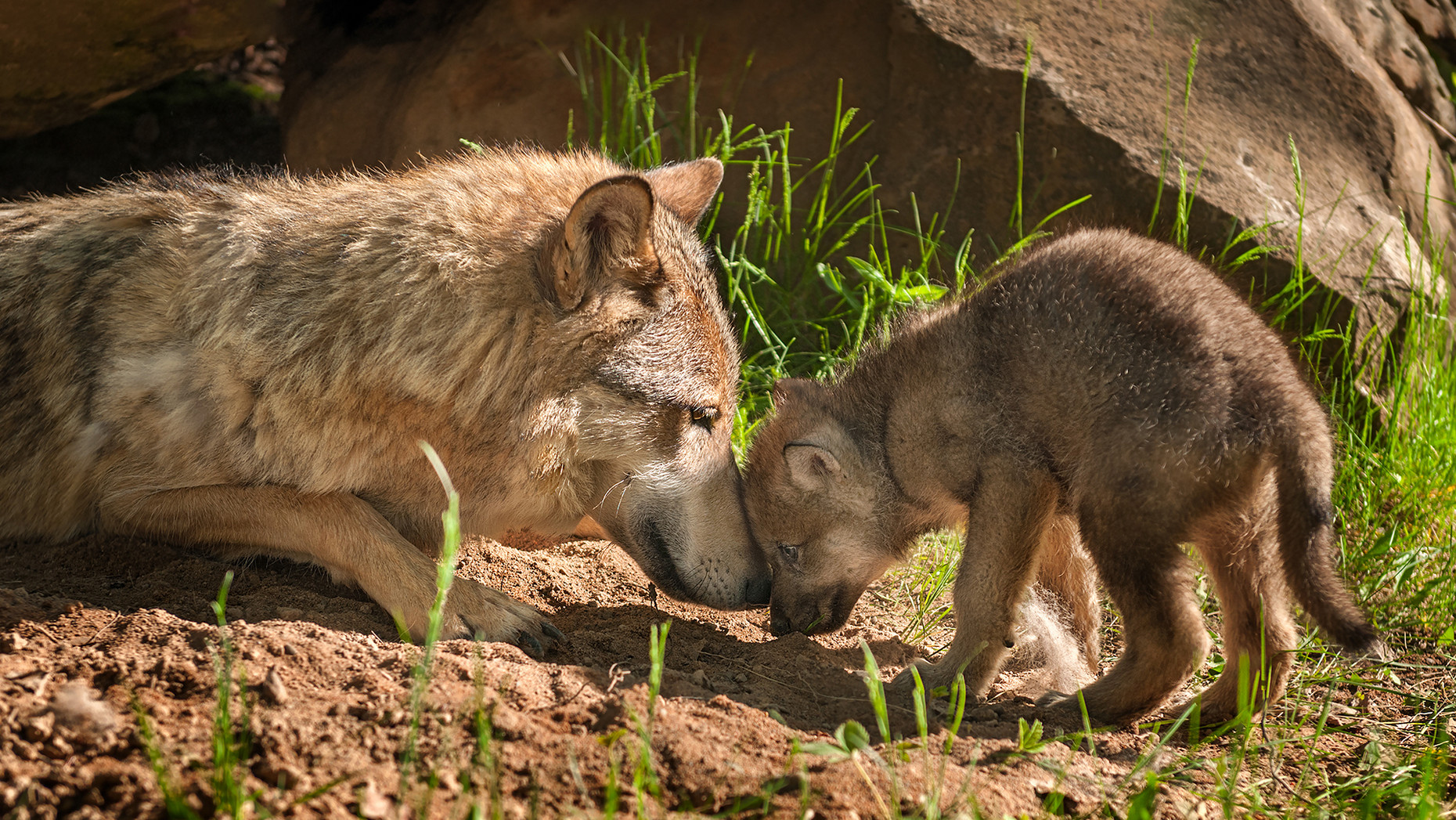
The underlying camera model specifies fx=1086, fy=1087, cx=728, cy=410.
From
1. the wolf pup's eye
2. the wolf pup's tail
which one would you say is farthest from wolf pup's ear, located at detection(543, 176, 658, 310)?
the wolf pup's tail

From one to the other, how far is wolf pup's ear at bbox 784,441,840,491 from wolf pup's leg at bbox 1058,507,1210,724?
108cm

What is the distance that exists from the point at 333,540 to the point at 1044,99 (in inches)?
145

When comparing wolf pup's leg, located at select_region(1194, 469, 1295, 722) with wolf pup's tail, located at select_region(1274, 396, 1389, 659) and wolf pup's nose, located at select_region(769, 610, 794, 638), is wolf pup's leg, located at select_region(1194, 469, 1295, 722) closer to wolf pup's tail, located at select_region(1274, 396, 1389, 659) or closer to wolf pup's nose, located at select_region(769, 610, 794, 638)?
wolf pup's tail, located at select_region(1274, 396, 1389, 659)

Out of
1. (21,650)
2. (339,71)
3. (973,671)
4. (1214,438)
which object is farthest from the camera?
(339,71)

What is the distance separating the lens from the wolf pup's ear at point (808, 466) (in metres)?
3.92

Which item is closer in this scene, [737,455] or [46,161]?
[737,455]

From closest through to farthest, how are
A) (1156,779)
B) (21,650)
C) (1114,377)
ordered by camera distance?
(1156,779), (21,650), (1114,377)

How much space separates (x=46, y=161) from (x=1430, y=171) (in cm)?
745

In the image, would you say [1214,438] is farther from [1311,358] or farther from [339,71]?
[339,71]

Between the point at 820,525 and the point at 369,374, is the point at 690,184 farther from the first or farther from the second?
the point at 369,374

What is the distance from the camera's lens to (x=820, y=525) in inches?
156

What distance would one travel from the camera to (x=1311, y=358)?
15.4 ft

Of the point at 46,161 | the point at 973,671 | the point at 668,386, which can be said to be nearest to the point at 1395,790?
the point at 973,671

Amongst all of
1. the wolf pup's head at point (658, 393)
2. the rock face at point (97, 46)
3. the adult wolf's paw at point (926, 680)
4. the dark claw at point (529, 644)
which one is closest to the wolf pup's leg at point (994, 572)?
the adult wolf's paw at point (926, 680)
